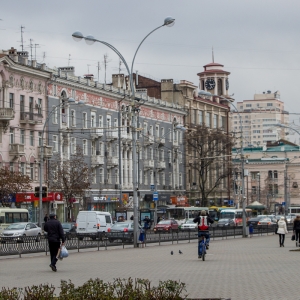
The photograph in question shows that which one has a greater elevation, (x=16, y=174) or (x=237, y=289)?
(x=16, y=174)

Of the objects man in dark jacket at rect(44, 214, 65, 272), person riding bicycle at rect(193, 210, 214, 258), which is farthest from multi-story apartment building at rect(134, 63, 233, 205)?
man in dark jacket at rect(44, 214, 65, 272)

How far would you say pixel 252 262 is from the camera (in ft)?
90.8

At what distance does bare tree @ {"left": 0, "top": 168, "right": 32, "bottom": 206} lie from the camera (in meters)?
60.8

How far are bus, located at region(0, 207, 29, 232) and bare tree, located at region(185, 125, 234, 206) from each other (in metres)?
37.5

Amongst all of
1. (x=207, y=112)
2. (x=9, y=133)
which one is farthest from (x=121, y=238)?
(x=207, y=112)

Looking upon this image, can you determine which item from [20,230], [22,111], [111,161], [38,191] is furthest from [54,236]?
[111,161]

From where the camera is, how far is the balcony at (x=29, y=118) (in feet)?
224

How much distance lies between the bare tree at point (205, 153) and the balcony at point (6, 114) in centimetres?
3417

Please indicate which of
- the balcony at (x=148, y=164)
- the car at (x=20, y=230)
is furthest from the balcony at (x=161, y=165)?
the car at (x=20, y=230)

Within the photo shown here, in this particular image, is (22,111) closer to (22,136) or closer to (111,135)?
(22,136)

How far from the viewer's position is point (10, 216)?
58.8 metres

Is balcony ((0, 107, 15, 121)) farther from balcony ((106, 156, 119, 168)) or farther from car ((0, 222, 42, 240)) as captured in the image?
balcony ((106, 156, 119, 168))

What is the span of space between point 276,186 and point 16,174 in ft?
288

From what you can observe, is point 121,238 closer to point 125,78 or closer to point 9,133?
point 9,133
